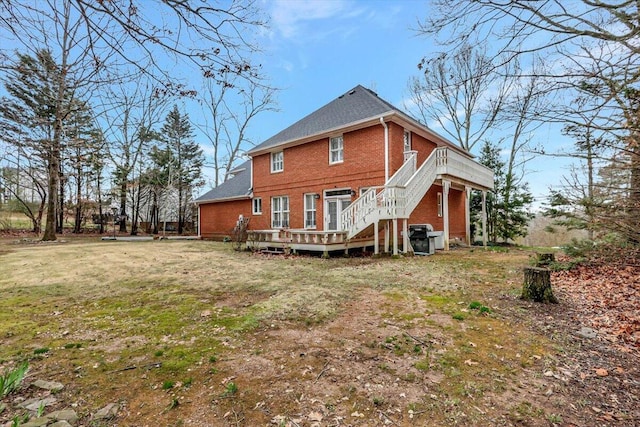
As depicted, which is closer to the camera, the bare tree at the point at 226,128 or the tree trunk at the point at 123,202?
the tree trunk at the point at 123,202

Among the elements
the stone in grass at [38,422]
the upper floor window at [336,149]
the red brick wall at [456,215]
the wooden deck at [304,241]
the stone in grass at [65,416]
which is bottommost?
the stone in grass at [65,416]

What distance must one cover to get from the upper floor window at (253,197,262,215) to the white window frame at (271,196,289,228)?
1.25 m

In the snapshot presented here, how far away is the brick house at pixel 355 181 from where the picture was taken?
448 inches

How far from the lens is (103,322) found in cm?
450

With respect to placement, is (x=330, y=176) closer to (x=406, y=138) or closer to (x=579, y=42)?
(x=406, y=138)

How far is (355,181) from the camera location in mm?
13516

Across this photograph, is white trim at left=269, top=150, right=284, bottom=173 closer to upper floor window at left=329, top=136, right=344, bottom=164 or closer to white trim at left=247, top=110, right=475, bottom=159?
white trim at left=247, top=110, right=475, bottom=159

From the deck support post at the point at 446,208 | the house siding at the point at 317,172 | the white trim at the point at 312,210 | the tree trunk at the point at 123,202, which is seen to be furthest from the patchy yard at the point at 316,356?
the tree trunk at the point at 123,202

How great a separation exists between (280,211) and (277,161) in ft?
9.54

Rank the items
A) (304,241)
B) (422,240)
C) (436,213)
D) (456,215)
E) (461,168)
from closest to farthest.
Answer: (304,241) < (422,240) < (461,168) < (436,213) < (456,215)

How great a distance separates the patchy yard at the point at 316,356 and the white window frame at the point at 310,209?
8780mm

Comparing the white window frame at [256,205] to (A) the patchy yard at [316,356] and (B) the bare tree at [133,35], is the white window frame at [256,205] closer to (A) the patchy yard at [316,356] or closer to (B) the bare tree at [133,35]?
(A) the patchy yard at [316,356]

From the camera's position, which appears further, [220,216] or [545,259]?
[220,216]

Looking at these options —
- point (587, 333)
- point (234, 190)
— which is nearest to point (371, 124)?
point (587, 333)
